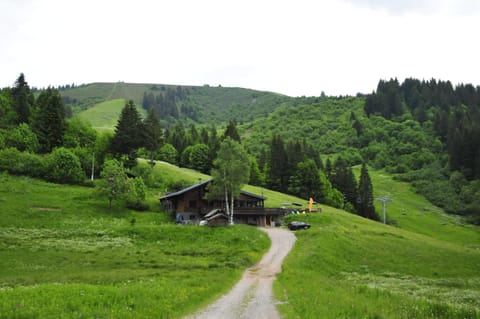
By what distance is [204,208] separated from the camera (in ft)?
232

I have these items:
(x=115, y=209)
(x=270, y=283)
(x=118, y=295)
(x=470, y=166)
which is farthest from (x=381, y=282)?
(x=470, y=166)

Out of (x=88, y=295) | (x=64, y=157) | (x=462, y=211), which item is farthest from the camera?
(x=462, y=211)

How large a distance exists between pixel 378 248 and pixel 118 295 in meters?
38.7

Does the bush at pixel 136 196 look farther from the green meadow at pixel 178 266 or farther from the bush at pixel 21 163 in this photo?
the bush at pixel 21 163

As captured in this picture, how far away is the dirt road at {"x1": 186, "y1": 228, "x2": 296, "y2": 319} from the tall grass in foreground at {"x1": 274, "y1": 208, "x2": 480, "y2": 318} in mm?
937

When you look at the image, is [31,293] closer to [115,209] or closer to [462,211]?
[115,209]

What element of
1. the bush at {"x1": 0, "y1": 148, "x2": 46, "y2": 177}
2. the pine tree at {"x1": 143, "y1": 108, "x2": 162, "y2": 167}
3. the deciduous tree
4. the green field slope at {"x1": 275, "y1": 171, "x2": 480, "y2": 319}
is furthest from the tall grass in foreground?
the bush at {"x1": 0, "y1": 148, "x2": 46, "y2": 177}

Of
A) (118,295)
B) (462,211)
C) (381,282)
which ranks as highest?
(118,295)

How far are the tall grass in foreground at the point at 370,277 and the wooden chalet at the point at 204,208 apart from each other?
593cm

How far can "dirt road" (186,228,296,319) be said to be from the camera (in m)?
18.0

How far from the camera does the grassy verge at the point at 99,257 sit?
1727 centimetres

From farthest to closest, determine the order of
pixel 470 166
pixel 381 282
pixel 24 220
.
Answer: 1. pixel 470 166
2. pixel 24 220
3. pixel 381 282

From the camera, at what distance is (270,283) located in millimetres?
27703

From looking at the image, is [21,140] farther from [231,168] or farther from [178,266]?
[178,266]
